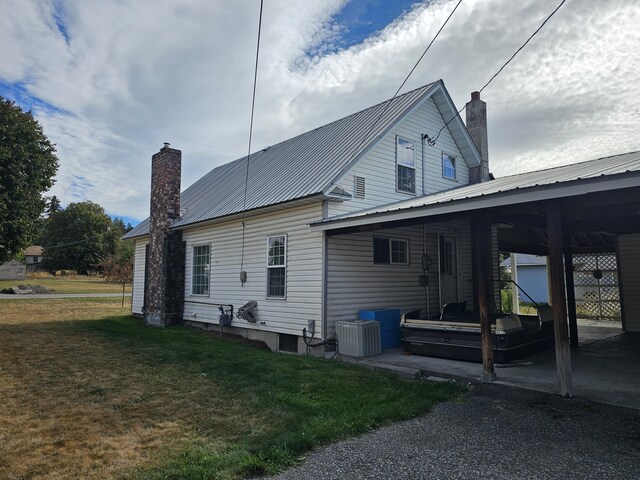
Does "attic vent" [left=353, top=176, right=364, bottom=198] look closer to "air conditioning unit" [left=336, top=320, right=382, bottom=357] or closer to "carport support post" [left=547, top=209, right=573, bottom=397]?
"air conditioning unit" [left=336, top=320, right=382, bottom=357]

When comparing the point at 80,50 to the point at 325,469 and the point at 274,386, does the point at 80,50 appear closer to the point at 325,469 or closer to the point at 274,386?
the point at 274,386

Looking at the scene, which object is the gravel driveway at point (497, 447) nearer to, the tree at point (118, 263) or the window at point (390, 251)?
the window at point (390, 251)

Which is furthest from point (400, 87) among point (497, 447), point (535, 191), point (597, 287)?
point (597, 287)

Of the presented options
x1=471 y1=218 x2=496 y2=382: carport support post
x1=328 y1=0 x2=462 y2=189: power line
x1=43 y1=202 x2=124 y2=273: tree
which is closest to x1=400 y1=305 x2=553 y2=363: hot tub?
x1=471 y1=218 x2=496 y2=382: carport support post

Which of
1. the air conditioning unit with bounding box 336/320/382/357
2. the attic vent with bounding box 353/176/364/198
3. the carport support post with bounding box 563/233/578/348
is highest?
the attic vent with bounding box 353/176/364/198

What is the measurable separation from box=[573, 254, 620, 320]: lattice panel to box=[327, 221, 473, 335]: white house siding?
7.21 metres

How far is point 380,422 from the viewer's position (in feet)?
15.7

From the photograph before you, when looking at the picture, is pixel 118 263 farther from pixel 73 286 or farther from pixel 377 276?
pixel 377 276

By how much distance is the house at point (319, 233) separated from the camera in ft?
31.0

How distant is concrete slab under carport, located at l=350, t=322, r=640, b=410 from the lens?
563cm

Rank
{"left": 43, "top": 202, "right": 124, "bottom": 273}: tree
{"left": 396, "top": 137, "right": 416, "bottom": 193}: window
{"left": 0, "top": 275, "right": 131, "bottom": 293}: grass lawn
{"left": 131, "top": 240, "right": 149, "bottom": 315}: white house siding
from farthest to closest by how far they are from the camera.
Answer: {"left": 43, "top": 202, "right": 124, "bottom": 273}: tree, {"left": 0, "top": 275, "right": 131, "bottom": 293}: grass lawn, {"left": 131, "top": 240, "right": 149, "bottom": 315}: white house siding, {"left": 396, "top": 137, "right": 416, "bottom": 193}: window

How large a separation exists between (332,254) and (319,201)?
46.6 inches

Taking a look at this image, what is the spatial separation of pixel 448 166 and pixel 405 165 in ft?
7.43

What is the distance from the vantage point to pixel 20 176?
16625mm
